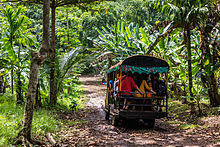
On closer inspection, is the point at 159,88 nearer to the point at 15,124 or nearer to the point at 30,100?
the point at 30,100

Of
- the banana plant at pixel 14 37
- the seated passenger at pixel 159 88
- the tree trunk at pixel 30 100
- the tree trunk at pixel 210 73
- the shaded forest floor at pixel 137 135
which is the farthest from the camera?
the tree trunk at pixel 210 73

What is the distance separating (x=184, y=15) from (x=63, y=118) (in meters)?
6.33

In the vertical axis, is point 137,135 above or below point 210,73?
below

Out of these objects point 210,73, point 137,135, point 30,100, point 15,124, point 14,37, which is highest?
point 14,37

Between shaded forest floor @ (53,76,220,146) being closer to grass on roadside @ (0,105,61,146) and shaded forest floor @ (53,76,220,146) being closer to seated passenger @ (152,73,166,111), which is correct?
grass on roadside @ (0,105,61,146)

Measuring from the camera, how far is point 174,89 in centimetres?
1558

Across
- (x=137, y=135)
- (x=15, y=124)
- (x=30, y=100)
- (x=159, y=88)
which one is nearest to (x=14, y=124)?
(x=15, y=124)

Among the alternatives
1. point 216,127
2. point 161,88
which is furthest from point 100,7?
point 216,127

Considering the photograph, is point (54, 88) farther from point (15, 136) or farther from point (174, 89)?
point (174, 89)

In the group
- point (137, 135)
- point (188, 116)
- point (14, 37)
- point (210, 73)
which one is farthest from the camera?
point (188, 116)

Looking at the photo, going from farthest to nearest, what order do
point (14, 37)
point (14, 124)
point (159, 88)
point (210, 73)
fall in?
1. point (210, 73)
2. point (14, 37)
3. point (159, 88)
4. point (14, 124)

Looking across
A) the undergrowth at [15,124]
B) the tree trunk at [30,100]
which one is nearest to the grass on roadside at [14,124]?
the undergrowth at [15,124]

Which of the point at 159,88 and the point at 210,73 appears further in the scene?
the point at 210,73

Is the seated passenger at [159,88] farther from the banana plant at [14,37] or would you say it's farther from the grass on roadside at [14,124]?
the banana plant at [14,37]
